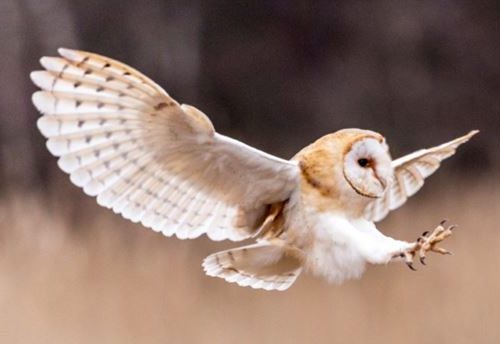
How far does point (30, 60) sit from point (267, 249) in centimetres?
183

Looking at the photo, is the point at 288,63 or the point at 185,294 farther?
the point at 288,63

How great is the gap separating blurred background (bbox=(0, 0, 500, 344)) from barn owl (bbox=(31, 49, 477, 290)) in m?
1.32

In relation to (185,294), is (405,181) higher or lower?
lower

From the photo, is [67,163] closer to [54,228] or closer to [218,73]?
[54,228]

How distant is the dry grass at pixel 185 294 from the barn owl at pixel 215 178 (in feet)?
4.34

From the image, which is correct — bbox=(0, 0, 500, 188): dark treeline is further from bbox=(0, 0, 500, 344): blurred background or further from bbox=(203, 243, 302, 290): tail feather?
bbox=(203, 243, 302, 290): tail feather

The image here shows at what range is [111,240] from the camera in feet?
10.3

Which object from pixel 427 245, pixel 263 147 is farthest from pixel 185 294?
pixel 427 245

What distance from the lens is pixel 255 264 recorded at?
169cm

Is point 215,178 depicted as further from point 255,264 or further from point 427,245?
point 427,245

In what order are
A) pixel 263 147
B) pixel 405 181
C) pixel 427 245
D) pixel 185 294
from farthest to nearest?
pixel 263 147, pixel 185 294, pixel 405 181, pixel 427 245

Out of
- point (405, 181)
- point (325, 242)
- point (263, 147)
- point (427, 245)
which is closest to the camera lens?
point (427, 245)

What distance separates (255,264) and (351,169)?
0.20 meters

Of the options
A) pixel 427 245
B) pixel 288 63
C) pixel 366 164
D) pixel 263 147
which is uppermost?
pixel 288 63
